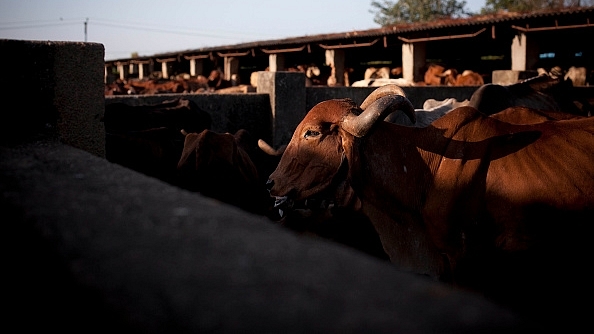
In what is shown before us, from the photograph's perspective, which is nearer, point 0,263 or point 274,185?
point 0,263

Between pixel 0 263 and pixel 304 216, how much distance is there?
4.54 metres

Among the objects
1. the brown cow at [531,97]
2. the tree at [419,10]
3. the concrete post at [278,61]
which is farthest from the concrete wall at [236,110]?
the tree at [419,10]

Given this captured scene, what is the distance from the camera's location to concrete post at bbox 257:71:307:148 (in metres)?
9.42

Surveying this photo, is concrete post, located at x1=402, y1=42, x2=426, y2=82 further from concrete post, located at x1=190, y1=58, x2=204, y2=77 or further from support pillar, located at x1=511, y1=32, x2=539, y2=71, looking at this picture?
concrete post, located at x1=190, y1=58, x2=204, y2=77

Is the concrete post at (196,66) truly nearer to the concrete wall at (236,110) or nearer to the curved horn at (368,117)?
the concrete wall at (236,110)

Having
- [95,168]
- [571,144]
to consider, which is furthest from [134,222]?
[571,144]

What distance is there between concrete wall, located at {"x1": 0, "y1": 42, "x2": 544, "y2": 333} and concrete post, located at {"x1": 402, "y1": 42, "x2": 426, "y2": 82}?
17.6 meters

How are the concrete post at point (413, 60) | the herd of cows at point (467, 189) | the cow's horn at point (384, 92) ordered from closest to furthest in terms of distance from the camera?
1. the herd of cows at point (467, 189)
2. the cow's horn at point (384, 92)
3. the concrete post at point (413, 60)

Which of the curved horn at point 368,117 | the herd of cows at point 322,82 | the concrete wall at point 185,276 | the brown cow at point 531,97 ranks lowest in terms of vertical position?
the concrete wall at point 185,276

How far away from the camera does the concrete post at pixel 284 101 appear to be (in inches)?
371

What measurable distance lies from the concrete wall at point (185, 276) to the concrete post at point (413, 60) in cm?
1757

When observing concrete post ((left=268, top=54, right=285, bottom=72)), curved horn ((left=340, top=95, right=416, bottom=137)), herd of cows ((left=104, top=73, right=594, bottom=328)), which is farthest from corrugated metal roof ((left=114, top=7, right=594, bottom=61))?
curved horn ((left=340, top=95, right=416, bottom=137))

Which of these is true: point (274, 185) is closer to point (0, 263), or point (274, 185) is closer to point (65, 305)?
point (0, 263)

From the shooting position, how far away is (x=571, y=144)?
166 inches
